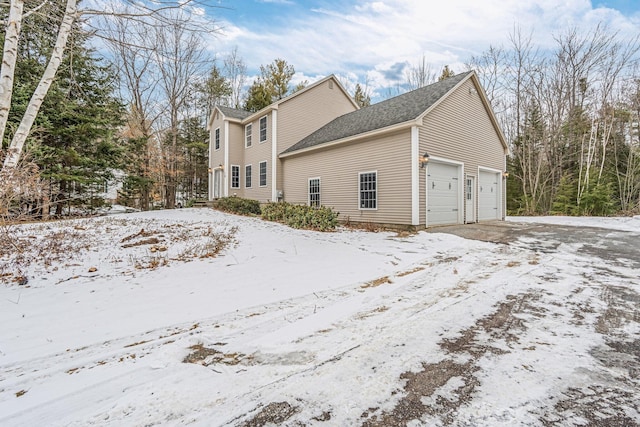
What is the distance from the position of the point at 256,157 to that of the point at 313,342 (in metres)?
14.1

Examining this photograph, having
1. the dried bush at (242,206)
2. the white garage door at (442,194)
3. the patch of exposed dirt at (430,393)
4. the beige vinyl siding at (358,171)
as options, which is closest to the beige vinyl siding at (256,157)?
the dried bush at (242,206)

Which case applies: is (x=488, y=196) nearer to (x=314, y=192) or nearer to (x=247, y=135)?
(x=314, y=192)

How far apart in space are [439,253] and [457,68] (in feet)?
64.1

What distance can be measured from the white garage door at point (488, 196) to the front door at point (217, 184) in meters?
13.5

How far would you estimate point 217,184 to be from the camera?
1741cm

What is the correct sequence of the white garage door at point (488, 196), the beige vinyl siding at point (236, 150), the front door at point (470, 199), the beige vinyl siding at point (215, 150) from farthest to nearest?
the beige vinyl siding at point (215, 150), the beige vinyl siding at point (236, 150), the white garage door at point (488, 196), the front door at point (470, 199)

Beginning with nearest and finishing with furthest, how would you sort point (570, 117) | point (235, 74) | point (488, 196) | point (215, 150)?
1. point (488, 196)
2. point (570, 117)
3. point (215, 150)
4. point (235, 74)

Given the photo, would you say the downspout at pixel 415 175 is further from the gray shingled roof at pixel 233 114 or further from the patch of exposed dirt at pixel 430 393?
the gray shingled roof at pixel 233 114

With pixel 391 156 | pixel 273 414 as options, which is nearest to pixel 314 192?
pixel 391 156

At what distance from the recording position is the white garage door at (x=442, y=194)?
30.3 ft

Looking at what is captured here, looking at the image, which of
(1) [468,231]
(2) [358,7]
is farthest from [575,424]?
(2) [358,7]

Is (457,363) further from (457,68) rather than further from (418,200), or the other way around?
(457,68)

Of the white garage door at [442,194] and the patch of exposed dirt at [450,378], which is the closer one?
the patch of exposed dirt at [450,378]

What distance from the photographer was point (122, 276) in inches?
163
